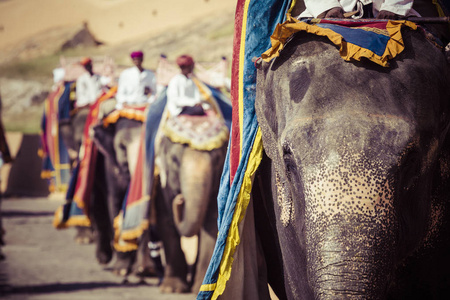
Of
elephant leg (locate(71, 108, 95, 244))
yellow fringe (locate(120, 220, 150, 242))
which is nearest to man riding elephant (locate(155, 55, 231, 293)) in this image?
yellow fringe (locate(120, 220, 150, 242))

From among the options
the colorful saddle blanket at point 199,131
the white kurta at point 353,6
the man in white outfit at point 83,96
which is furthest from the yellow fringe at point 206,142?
the man in white outfit at point 83,96

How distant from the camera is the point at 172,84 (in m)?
6.90

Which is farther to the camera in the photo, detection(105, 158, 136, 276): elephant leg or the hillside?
the hillside

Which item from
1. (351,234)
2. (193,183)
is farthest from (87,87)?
(351,234)

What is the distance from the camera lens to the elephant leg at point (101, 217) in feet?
30.6

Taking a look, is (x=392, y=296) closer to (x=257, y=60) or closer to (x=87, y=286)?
(x=257, y=60)

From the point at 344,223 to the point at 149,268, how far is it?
6.18m

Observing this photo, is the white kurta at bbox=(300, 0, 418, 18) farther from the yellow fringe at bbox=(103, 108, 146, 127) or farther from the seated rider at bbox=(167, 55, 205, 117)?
the yellow fringe at bbox=(103, 108, 146, 127)

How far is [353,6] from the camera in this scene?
2.96 metres

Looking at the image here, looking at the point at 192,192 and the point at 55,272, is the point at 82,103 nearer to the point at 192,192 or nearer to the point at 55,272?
the point at 55,272

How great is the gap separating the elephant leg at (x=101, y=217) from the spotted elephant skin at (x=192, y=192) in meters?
2.33

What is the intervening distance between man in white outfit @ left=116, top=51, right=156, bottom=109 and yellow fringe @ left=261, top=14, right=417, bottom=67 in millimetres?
5697

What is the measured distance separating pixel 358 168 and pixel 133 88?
6283 mm

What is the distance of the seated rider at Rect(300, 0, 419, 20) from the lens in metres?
2.87
